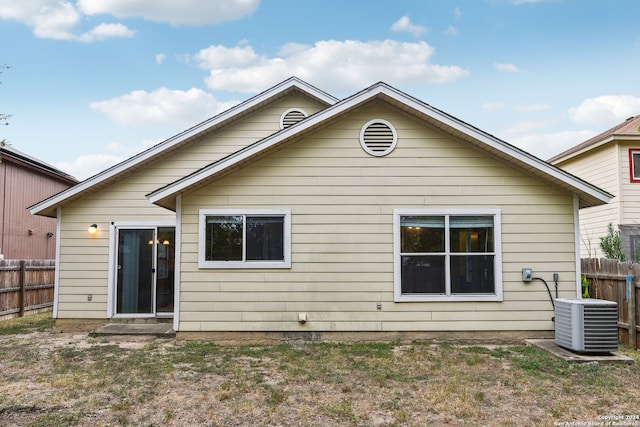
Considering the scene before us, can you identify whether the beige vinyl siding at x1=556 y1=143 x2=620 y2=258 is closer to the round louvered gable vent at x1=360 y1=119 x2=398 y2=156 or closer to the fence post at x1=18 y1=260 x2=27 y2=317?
the round louvered gable vent at x1=360 y1=119 x2=398 y2=156

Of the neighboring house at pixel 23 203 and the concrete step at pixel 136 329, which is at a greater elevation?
the neighboring house at pixel 23 203

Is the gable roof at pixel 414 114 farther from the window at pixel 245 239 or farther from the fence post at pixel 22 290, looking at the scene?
the fence post at pixel 22 290

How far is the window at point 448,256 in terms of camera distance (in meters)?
8.12

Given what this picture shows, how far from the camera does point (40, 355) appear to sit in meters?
7.31

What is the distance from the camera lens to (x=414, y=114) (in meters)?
8.20

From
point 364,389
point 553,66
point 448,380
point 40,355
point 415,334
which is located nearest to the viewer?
point 364,389

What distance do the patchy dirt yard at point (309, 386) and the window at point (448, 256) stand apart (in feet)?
3.14

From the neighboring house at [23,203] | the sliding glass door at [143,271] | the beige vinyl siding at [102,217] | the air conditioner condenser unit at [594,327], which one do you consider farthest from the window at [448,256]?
the neighboring house at [23,203]

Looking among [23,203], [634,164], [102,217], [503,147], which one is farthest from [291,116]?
[23,203]

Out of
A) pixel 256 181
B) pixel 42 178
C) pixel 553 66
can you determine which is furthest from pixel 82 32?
pixel 553 66

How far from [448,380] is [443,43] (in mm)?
17028

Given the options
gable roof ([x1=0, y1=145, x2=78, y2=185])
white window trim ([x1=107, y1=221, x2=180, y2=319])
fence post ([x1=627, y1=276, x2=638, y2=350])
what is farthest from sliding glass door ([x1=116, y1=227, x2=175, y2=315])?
fence post ([x1=627, y1=276, x2=638, y2=350])

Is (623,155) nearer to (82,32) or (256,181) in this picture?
(256,181)

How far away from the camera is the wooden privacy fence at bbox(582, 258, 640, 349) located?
766 cm
